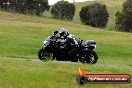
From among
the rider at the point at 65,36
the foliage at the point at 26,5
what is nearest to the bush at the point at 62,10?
the foliage at the point at 26,5

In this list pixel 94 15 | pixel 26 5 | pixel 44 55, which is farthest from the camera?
pixel 26 5

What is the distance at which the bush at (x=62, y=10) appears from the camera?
110438mm

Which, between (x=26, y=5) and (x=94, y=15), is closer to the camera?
(x=94, y=15)

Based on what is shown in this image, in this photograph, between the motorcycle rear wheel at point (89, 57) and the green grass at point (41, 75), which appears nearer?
the green grass at point (41, 75)

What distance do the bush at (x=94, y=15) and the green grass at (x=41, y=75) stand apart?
268ft

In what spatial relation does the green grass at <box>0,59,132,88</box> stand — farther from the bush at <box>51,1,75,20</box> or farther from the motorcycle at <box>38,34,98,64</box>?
the bush at <box>51,1,75,20</box>

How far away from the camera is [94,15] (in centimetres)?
10244

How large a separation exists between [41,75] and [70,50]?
5517 millimetres

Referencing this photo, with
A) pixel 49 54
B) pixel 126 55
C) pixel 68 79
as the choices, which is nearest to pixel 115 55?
pixel 126 55

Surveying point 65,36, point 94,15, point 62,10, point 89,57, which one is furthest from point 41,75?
point 62,10

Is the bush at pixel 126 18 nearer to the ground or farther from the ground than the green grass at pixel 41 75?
nearer to the ground

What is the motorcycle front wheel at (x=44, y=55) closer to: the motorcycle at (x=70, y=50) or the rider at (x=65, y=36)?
the motorcycle at (x=70, y=50)

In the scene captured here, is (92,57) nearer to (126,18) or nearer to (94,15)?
(126,18)

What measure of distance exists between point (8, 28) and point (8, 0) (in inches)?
1793
